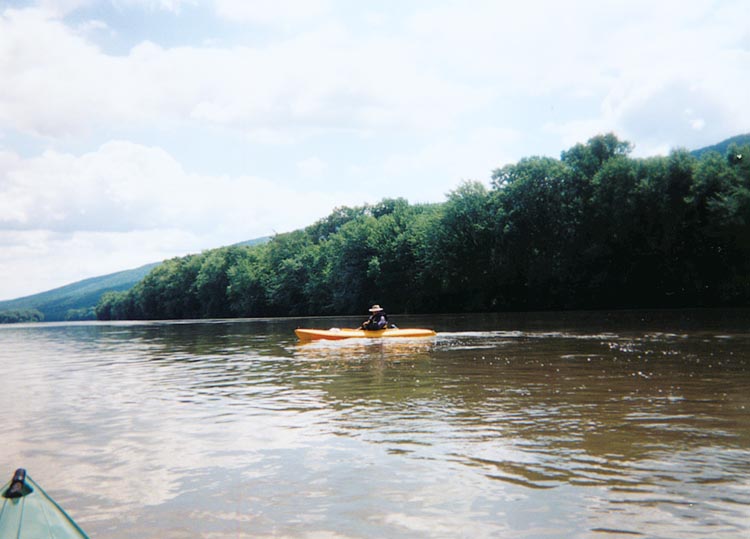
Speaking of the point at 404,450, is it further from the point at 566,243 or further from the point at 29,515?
the point at 566,243

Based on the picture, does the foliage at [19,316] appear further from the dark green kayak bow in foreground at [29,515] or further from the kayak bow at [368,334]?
the dark green kayak bow in foreground at [29,515]

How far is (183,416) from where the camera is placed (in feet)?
35.3

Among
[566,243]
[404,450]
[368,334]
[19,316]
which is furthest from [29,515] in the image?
[19,316]

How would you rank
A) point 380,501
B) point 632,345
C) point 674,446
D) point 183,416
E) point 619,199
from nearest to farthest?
1. point 380,501
2. point 674,446
3. point 183,416
4. point 632,345
5. point 619,199

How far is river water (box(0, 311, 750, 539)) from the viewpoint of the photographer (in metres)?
5.48

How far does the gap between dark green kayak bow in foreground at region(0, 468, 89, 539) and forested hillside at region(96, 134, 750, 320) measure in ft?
152

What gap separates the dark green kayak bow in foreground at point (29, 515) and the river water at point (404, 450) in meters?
1.56

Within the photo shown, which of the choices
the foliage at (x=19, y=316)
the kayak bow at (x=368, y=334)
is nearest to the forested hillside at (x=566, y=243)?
the kayak bow at (x=368, y=334)

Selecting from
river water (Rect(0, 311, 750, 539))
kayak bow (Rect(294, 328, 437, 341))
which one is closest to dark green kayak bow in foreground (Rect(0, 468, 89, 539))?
river water (Rect(0, 311, 750, 539))

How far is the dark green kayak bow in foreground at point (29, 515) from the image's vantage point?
12.4 ft

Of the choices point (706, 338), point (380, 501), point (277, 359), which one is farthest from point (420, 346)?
point (380, 501)

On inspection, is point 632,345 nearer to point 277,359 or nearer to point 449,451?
point 277,359

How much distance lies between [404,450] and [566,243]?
50.8 meters

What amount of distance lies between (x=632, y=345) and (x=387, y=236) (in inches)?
2184
